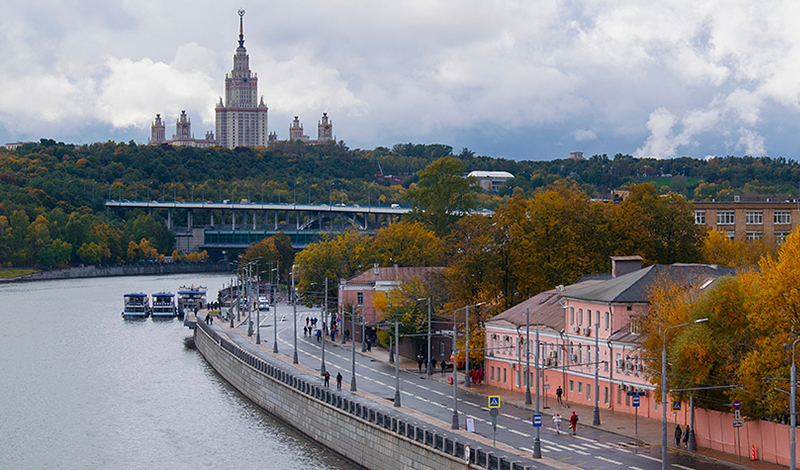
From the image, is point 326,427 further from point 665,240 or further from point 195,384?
point 665,240

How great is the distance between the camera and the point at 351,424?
51.8 meters

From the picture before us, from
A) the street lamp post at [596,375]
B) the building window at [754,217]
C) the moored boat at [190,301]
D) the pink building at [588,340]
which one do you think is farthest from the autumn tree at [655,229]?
the moored boat at [190,301]

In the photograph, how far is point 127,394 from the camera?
75.4m

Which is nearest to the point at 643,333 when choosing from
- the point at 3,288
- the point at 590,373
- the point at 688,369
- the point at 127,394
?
the point at 590,373

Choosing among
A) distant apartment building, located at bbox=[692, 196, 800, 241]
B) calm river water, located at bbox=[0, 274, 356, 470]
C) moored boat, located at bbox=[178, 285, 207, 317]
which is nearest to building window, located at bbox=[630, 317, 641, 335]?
calm river water, located at bbox=[0, 274, 356, 470]

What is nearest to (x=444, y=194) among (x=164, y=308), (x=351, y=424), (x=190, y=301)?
(x=190, y=301)

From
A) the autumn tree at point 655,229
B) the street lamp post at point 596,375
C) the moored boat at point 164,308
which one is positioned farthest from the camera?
the moored boat at point 164,308

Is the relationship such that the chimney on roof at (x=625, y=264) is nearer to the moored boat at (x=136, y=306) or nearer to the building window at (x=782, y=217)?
the building window at (x=782, y=217)

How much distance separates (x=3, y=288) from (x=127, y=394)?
11216 centimetres

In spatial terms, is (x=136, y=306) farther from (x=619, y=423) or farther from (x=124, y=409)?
(x=619, y=423)

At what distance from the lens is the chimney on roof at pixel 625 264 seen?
68688mm

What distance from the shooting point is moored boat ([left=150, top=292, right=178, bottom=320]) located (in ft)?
459

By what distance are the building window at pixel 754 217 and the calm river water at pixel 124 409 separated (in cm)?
5985

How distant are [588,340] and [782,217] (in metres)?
68.9
